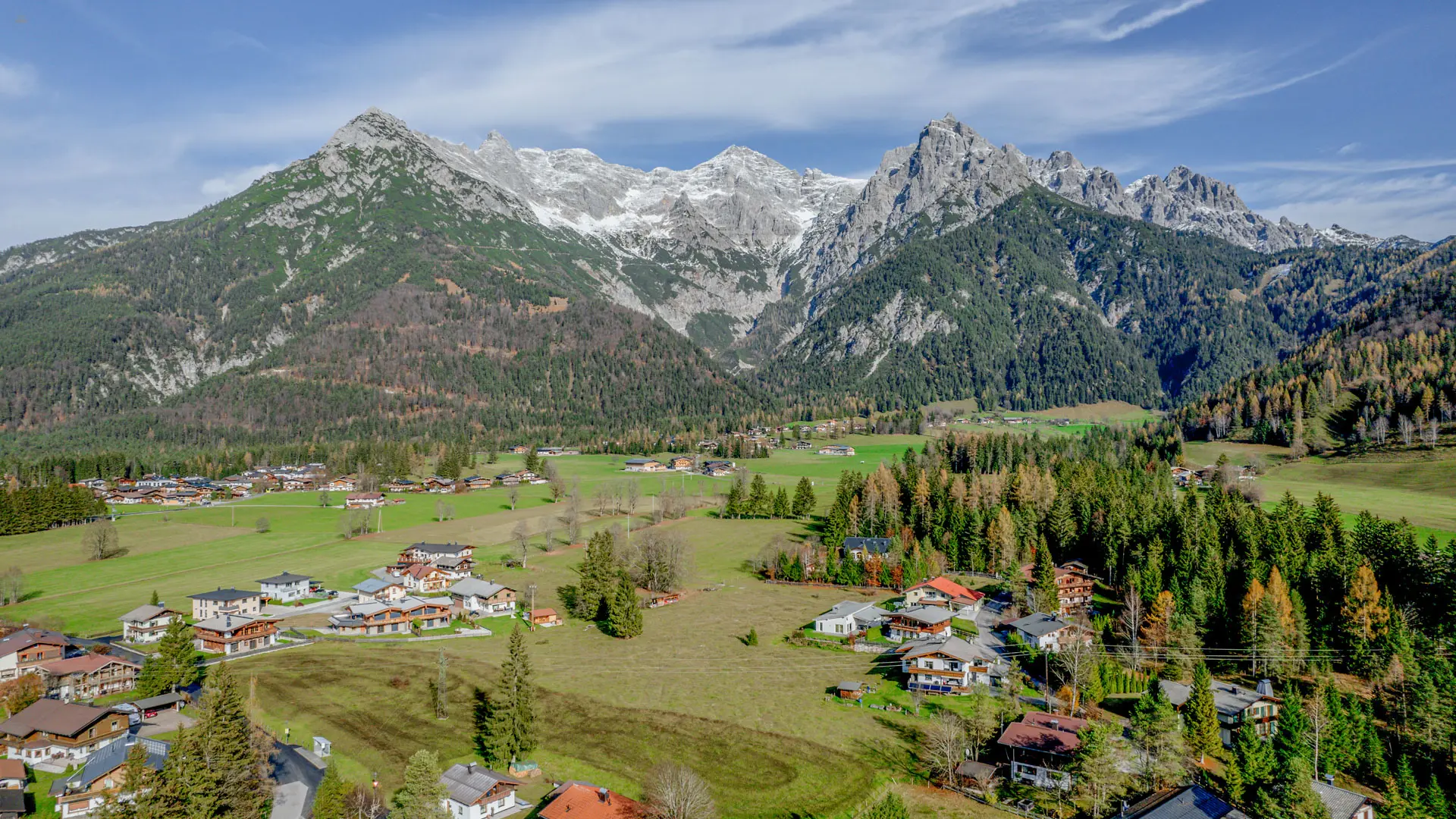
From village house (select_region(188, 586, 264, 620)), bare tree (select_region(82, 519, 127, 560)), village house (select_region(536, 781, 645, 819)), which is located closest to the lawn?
village house (select_region(536, 781, 645, 819))

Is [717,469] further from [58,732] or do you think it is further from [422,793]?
[422,793]

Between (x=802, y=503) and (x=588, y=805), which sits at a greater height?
(x=802, y=503)

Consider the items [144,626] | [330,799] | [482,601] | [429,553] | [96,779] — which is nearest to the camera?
[330,799]

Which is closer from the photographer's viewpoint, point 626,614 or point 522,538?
point 626,614

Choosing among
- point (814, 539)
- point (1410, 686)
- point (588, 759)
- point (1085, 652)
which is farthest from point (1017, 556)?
point (588, 759)

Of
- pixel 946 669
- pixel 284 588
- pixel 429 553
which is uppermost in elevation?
pixel 429 553

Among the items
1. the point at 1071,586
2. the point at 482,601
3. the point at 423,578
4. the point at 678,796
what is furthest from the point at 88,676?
the point at 1071,586
